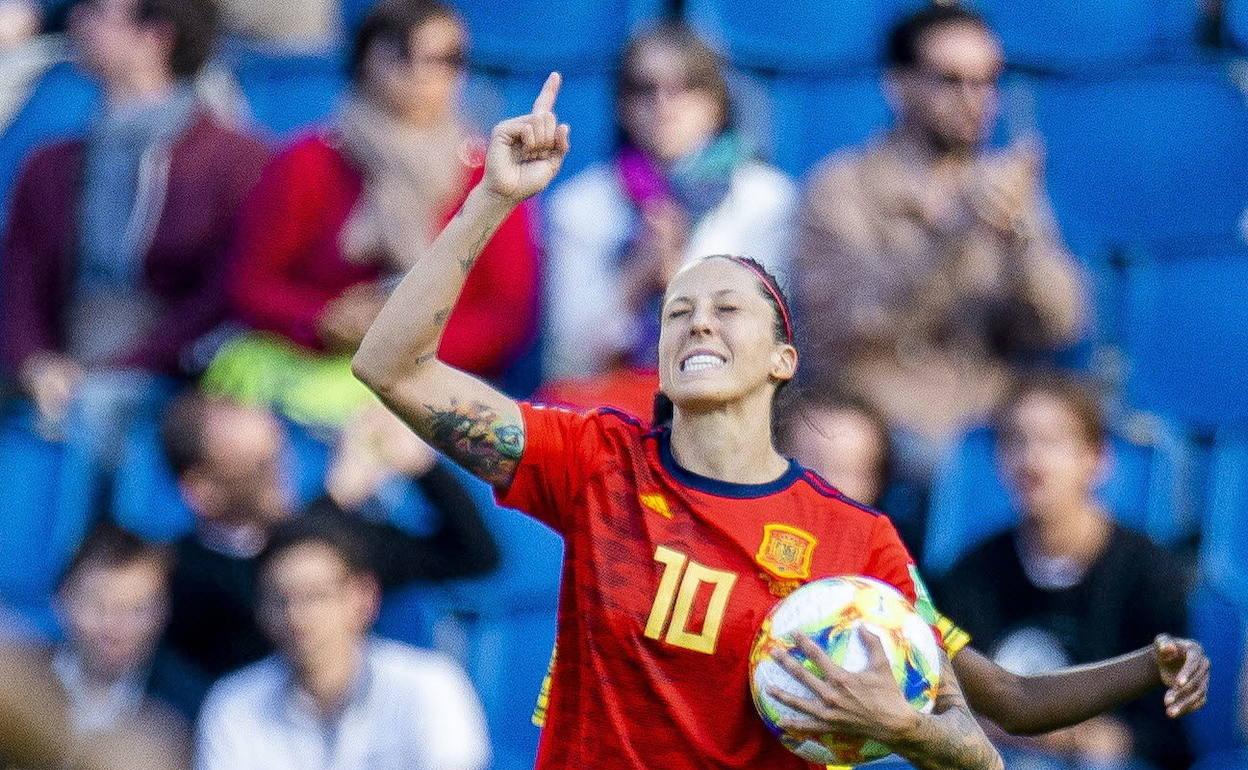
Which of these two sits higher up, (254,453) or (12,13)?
(12,13)

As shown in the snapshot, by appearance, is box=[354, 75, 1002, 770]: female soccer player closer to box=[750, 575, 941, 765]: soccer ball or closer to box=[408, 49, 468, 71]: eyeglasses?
box=[750, 575, 941, 765]: soccer ball

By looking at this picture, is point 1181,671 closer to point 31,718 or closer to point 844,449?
point 844,449

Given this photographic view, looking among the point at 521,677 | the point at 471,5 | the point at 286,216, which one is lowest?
the point at 521,677

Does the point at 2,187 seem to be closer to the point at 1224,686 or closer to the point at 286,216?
the point at 286,216

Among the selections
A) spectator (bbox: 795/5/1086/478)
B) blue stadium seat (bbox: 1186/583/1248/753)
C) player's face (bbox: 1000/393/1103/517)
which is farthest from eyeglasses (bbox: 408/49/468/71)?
blue stadium seat (bbox: 1186/583/1248/753)

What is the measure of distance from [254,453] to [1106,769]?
225 cm

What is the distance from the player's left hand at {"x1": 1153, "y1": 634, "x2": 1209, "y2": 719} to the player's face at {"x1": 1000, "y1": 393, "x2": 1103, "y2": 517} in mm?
1616

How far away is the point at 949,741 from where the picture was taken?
3.52 metres

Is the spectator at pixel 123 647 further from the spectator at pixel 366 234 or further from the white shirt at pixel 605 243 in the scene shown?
the white shirt at pixel 605 243

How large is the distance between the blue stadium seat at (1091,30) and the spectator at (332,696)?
290 cm

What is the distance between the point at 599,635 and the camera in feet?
12.0

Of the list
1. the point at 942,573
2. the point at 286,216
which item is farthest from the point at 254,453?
the point at 942,573

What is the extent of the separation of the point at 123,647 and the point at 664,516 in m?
2.19

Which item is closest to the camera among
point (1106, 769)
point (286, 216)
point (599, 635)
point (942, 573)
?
point (599, 635)
